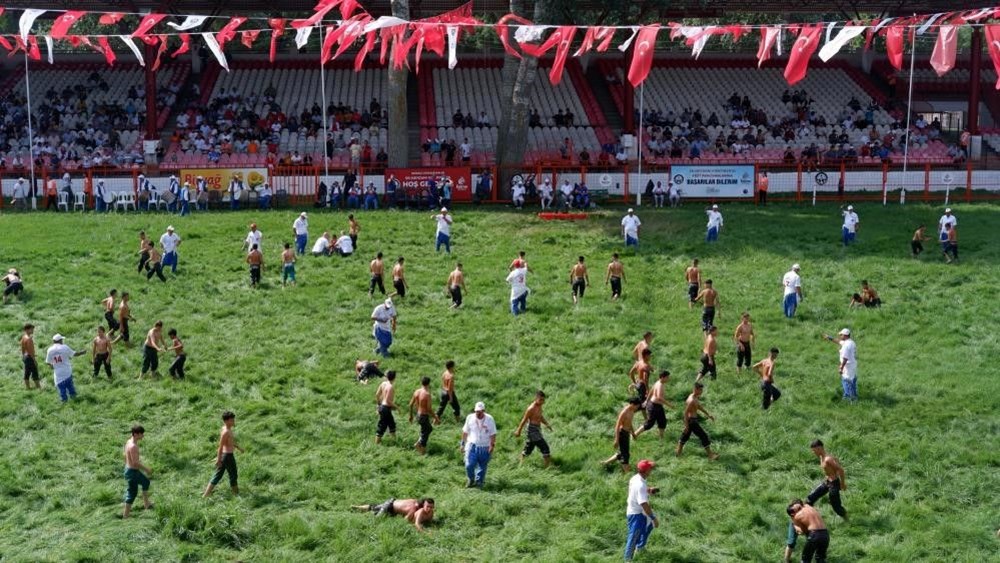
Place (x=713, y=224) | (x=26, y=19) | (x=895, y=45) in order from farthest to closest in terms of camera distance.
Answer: (x=713, y=224) < (x=26, y=19) < (x=895, y=45)

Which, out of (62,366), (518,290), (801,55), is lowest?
(62,366)

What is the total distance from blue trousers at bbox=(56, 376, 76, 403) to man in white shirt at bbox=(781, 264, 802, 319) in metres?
15.4

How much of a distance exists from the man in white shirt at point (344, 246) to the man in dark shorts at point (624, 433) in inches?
564

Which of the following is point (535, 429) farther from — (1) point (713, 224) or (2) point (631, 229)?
(1) point (713, 224)

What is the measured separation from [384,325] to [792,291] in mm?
9335

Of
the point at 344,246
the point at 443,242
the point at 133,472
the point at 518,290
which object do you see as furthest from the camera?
the point at 443,242

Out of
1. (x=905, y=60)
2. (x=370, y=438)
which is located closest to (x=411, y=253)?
(x=370, y=438)

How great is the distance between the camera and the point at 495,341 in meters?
25.1

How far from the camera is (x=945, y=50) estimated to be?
70.2ft

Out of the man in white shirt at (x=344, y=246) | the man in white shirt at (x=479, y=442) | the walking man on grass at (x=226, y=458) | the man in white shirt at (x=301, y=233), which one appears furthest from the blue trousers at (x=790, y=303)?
the walking man on grass at (x=226, y=458)

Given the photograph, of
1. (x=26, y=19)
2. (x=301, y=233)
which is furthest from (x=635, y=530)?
(x=26, y=19)

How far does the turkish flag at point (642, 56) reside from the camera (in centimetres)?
2277

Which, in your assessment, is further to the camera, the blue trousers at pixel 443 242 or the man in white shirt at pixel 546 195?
the man in white shirt at pixel 546 195

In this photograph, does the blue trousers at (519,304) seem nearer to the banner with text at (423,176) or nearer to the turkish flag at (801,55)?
the turkish flag at (801,55)
